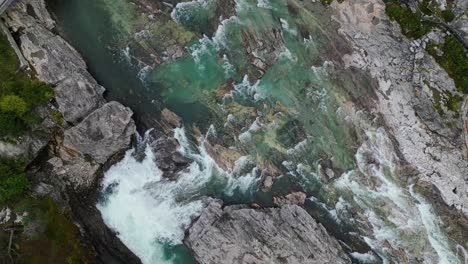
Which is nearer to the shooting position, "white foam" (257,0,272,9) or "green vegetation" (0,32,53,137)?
"green vegetation" (0,32,53,137)

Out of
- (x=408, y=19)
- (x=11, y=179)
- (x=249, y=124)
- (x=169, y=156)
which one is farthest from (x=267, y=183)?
(x=11, y=179)

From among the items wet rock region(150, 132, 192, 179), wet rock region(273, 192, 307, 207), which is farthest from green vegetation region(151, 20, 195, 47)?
wet rock region(273, 192, 307, 207)

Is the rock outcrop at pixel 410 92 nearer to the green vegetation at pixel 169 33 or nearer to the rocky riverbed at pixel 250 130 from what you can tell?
the rocky riverbed at pixel 250 130

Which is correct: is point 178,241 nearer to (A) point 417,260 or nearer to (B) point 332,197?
(B) point 332,197

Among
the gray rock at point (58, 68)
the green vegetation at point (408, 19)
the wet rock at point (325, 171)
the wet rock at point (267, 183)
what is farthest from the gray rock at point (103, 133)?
the green vegetation at point (408, 19)

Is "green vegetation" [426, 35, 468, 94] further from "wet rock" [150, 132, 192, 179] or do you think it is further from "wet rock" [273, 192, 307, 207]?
"wet rock" [150, 132, 192, 179]

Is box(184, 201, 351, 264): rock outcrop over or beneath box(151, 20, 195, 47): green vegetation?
beneath

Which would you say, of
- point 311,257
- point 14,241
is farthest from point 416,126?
point 14,241

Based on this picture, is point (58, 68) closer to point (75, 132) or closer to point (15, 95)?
point (15, 95)
